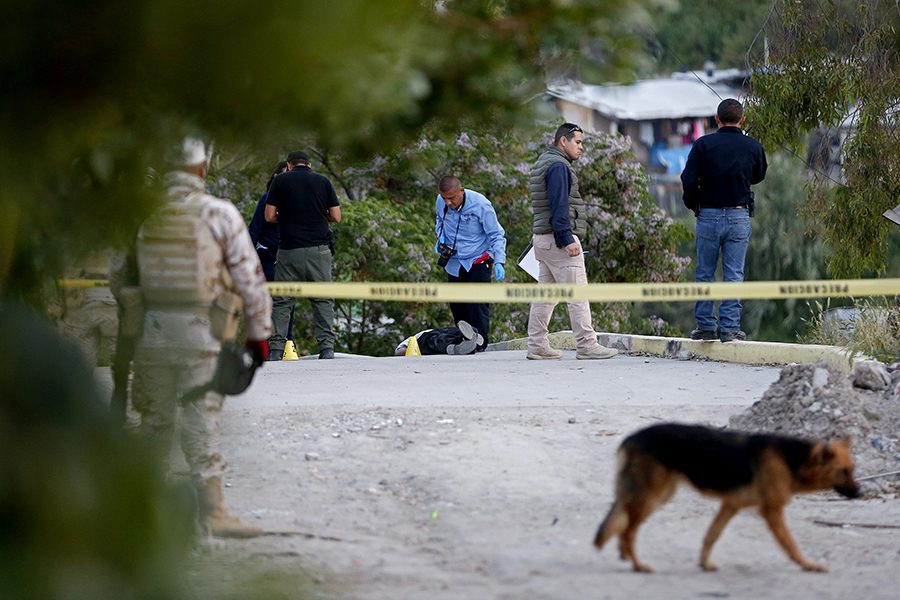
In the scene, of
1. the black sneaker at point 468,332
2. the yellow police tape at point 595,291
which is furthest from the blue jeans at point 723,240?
the black sneaker at point 468,332

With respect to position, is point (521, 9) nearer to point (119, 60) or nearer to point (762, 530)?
point (119, 60)

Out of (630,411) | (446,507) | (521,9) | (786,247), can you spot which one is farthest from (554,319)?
(521,9)

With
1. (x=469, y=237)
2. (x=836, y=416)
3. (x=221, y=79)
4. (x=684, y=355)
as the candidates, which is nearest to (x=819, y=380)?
(x=836, y=416)

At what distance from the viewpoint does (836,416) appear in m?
8.52

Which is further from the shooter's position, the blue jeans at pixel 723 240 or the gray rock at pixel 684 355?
the gray rock at pixel 684 355

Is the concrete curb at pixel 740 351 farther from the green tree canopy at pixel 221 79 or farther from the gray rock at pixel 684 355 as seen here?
the green tree canopy at pixel 221 79

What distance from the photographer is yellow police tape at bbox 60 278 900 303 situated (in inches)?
364

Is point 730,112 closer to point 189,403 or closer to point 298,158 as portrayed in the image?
point 298,158

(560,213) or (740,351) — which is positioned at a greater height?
(560,213)

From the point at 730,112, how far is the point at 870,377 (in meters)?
3.63

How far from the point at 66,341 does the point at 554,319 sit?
1832cm

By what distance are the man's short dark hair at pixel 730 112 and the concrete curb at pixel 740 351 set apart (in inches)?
78.6

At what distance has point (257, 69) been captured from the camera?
6.70 ft

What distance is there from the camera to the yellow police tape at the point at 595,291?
9.26m
